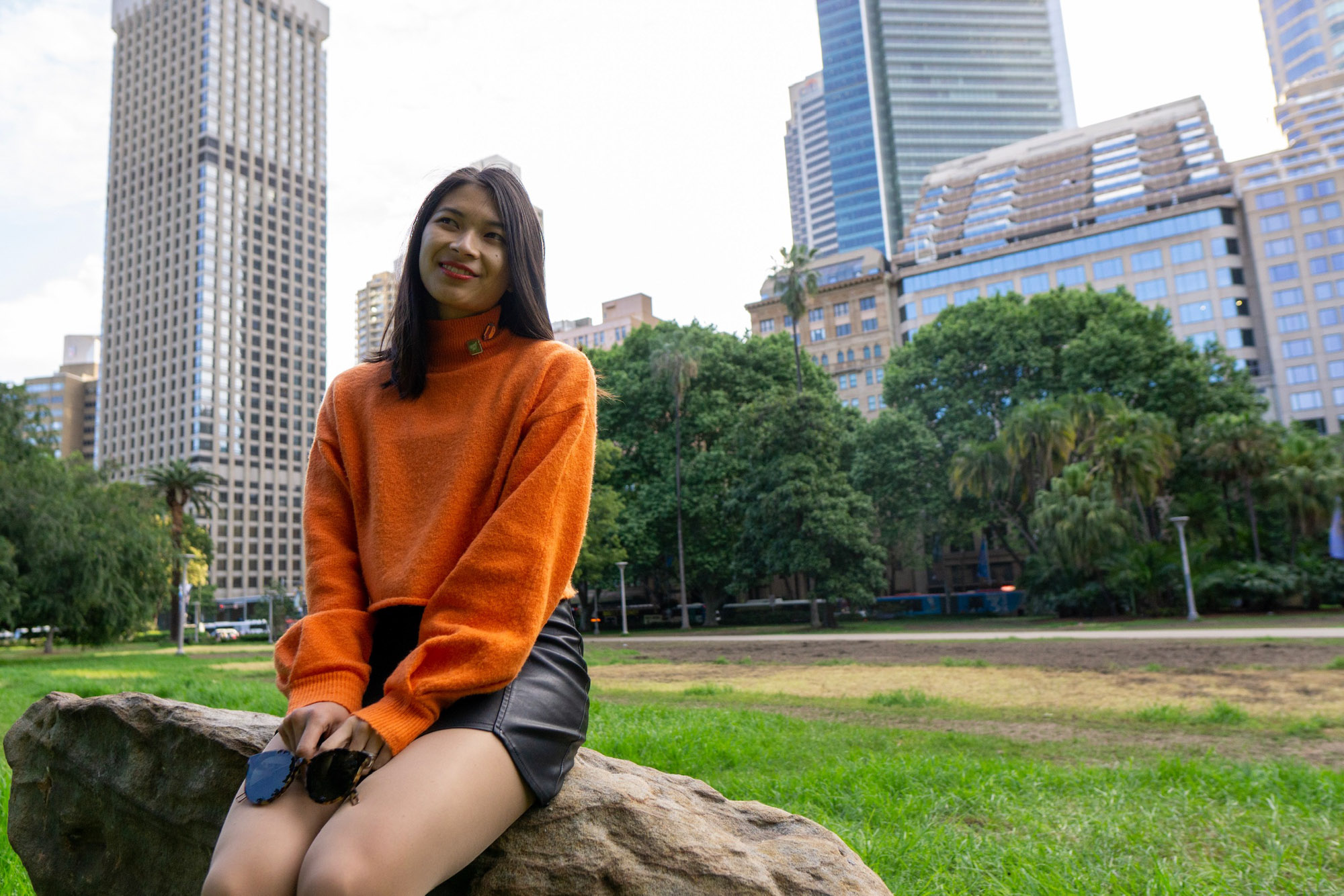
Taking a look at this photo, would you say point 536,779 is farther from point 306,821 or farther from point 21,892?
point 21,892

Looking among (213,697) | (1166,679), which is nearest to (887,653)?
(1166,679)

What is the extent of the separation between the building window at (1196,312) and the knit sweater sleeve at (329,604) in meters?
76.4

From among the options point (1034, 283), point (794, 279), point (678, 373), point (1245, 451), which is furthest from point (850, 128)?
point (1245, 451)

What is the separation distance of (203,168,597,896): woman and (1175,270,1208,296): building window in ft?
250

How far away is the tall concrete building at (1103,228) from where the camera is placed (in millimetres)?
66375

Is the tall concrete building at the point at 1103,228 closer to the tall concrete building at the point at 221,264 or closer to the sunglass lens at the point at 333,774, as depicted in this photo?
the sunglass lens at the point at 333,774

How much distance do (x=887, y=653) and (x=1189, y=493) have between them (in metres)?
18.0

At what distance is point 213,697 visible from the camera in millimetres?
9766

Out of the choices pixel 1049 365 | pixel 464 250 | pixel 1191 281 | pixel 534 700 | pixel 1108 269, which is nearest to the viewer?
pixel 534 700

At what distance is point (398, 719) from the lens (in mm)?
Result: 1695

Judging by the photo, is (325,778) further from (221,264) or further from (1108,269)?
(221,264)

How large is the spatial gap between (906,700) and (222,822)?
29.1ft

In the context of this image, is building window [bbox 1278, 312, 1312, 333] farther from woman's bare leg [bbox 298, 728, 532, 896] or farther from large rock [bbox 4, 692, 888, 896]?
woman's bare leg [bbox 298, 728, 532, 896]

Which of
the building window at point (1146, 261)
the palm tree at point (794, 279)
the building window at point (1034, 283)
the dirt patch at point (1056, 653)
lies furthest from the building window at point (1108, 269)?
the dirt patch at point (1056, 653)
